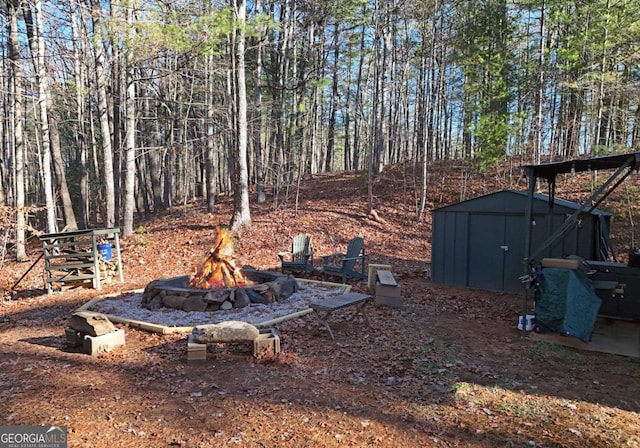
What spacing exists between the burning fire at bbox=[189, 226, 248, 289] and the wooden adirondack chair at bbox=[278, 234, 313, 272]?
1984 mm

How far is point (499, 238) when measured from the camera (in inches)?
347

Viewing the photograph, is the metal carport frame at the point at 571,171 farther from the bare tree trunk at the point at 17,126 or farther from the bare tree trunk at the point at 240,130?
the bare tree trunk at the point at 17,126

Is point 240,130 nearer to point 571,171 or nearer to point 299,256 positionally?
point 299,256

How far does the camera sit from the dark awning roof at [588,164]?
17.0 ft

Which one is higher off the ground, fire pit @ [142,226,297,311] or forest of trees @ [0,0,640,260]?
forest of trees @ [0,0,640,260]

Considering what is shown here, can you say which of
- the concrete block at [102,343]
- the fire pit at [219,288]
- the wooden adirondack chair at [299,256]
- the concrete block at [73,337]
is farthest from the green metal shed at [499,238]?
the concrete block at [73,337]

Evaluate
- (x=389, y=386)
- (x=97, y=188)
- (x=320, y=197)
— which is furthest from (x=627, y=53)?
(x=97, y=188)

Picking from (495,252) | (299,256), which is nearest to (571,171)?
(495,252)

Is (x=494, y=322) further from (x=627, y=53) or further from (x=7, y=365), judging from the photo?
(x=627, y=53)

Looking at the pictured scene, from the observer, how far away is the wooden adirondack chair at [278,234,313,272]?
9.17m

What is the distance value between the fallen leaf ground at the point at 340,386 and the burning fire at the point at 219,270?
5.82 feet

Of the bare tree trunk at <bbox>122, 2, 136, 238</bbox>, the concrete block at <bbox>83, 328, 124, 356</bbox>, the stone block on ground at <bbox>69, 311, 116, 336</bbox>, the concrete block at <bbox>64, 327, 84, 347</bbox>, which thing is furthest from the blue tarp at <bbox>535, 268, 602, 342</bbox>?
the bare tree trunk at <bbox>122, 2, 136, 238</bbox>

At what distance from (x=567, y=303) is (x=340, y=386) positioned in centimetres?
366

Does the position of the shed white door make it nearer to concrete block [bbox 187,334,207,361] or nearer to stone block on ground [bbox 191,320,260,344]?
stone block on ground [bbox 191,320,260,344]
